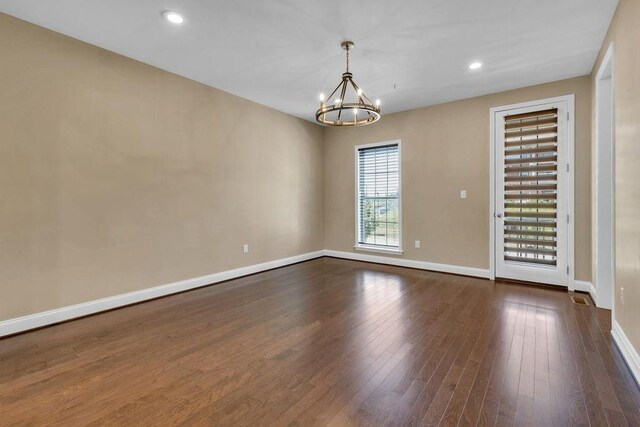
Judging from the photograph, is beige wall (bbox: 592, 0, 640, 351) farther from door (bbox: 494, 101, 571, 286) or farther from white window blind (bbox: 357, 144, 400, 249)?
white window blind (bbox: 357, 144, 400, 249)

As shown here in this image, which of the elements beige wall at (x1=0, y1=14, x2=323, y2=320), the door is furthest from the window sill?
beige wall at (x1=0, y1=14, x2=323, y2=320)

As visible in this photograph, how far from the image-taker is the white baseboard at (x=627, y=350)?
80.7 inches

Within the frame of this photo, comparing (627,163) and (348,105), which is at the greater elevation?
(348,105)

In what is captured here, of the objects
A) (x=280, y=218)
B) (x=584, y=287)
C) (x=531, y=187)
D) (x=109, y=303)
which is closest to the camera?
(x=109, y=303)

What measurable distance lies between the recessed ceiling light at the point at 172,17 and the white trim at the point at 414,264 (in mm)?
4647

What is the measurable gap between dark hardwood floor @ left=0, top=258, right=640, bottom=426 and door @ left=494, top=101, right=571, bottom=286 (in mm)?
713

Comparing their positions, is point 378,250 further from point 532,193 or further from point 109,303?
point 109,303

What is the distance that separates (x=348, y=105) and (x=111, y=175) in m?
2.66

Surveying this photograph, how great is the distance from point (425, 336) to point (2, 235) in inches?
150

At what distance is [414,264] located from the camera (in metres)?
5.39

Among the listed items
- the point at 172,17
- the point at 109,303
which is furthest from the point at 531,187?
the point at 109,303

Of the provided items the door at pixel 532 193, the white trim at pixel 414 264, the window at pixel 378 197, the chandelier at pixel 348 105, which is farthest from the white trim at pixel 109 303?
the door at pixel 532 193

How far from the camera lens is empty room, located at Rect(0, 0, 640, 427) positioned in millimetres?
2004

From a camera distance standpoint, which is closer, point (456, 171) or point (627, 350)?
point (627, 350)
